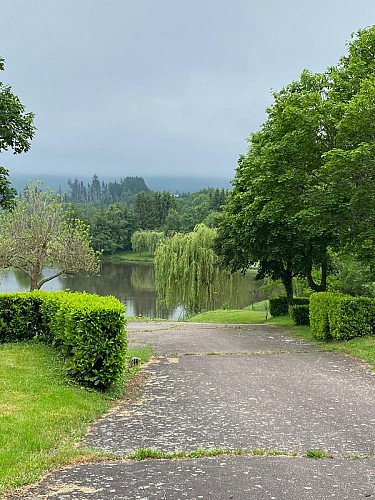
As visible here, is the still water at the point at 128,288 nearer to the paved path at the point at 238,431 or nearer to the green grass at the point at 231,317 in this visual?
the green grass at the point at 231,317

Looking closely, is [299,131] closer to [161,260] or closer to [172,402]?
[172,402]

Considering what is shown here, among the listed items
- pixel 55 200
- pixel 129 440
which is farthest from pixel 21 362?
pixel 55 200

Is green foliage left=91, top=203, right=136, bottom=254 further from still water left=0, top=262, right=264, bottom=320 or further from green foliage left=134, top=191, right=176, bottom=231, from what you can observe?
still water left=0, top=262, right=264, bottom=320

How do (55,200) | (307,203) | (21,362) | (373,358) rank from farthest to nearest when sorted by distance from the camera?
(55,200) < (307,203) < (373,358) < (21,362)

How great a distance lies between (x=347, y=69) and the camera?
16766 mm

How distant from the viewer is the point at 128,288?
199 ft

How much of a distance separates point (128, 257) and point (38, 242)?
7959 centimetres

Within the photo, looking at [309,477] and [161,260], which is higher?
[161,260]

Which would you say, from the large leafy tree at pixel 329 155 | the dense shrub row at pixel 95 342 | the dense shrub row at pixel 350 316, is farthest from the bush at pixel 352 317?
the dense shrub row at pixel 95 342

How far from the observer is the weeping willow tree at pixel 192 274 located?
124ft

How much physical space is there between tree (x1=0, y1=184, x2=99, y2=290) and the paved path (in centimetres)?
1817

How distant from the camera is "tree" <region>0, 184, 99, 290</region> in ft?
97.4

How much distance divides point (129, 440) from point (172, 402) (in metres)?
2.14

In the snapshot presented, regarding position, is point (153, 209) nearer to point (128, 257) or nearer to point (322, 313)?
point (128, 257)
